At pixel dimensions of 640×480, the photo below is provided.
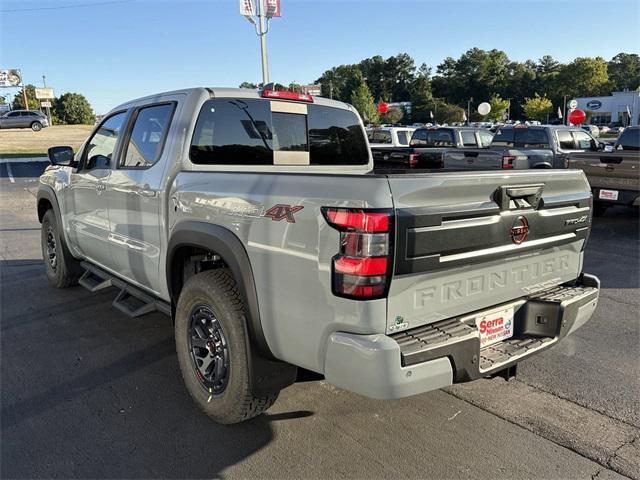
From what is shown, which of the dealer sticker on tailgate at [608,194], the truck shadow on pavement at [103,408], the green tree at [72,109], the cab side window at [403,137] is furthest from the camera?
the green tree at [72,109]

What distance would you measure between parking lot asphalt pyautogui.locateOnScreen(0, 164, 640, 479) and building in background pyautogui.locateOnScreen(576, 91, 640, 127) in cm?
8453

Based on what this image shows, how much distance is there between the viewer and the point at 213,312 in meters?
2.90

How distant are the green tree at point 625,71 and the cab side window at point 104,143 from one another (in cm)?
12981

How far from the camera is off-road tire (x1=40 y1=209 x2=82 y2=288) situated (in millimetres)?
5461

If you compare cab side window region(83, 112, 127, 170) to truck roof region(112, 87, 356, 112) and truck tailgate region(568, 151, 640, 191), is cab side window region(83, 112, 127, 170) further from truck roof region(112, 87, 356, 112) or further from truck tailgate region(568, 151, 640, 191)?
truck tailgate region(568, 151, 640, 191)

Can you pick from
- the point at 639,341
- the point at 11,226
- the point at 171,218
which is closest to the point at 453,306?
the point at 171,218

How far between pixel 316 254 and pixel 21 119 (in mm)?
49213

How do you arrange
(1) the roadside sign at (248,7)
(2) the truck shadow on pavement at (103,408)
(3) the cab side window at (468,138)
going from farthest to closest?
(1) the roadside sign at (248,7) → (3) the cab side window at (468,138) → (2) the truck shadow on pavement at (103,408)

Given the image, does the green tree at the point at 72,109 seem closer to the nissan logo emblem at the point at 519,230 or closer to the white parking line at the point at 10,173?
the white parking line at the point at 10,173

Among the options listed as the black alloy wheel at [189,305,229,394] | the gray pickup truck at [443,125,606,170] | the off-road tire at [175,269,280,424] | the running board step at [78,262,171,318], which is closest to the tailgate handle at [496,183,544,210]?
the off-road tire at [175,269,280,424]

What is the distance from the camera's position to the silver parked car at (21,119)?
42.4 m

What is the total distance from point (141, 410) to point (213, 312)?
35.3 inches

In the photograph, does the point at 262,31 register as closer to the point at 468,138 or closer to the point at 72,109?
the point at 468,138

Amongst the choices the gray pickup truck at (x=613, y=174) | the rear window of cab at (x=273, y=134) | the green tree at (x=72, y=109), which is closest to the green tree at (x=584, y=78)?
the green tree at (x=72, y=109)
